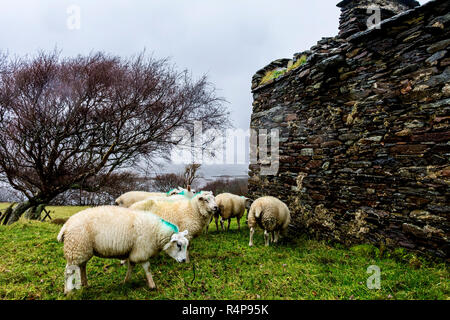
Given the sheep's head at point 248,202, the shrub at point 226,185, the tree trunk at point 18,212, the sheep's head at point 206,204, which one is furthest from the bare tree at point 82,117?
the shrub at point 226,185

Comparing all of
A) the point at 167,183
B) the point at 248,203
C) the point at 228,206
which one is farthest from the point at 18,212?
the point at 167,183

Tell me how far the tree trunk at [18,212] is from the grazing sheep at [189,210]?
691cm

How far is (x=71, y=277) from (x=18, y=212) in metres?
8.13

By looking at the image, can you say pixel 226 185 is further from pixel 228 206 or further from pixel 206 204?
pixel 206 204

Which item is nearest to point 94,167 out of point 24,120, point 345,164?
point 24,120

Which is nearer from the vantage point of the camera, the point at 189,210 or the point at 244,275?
the point at 244,275

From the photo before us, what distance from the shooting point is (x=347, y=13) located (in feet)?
18.5

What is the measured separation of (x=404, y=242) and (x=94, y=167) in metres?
10.1

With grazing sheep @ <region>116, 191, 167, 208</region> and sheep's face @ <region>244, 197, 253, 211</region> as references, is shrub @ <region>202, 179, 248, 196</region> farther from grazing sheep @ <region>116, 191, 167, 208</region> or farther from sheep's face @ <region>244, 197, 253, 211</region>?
grazing sheep @ <region>116, 191, 167, 208</region>

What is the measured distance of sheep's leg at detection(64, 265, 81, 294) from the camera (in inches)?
118

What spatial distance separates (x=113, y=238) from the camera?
10.2 ft

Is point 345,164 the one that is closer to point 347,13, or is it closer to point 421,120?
point 421,120

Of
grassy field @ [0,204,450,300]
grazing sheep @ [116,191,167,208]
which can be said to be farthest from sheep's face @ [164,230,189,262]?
grazing sheep @ [116,191,167,208]

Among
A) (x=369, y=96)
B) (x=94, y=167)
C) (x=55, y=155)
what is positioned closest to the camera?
(x=369, y=96)
